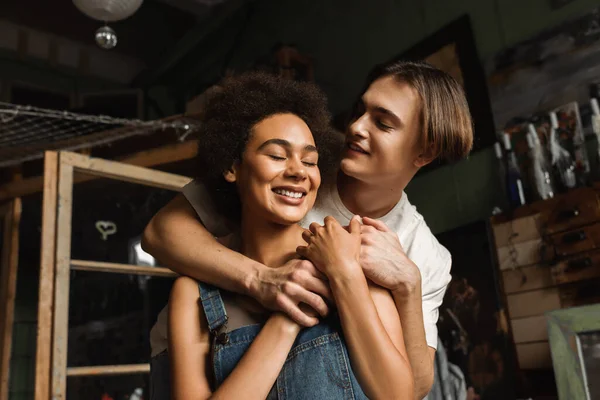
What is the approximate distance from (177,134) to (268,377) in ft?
7.11

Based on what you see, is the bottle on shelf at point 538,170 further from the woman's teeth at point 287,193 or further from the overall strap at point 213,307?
the overall strap at point 213,307

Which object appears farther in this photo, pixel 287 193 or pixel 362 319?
pixel 287 193

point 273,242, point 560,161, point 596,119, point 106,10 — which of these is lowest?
point 273,242

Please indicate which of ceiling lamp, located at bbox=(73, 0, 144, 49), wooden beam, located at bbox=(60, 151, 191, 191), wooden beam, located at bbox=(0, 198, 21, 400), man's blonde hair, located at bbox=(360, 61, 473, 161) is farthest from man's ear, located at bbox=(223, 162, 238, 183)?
wooden beam, located at bbox=(0, 198, 21, 400)

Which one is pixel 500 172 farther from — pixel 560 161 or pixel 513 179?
pixel 560 161

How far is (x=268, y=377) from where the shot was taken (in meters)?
1.04

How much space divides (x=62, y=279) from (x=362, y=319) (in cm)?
171

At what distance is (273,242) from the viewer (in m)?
1.26

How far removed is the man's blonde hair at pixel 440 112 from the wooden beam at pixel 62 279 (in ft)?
4.86

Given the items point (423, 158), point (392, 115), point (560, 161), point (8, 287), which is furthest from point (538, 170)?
point (8, 287)

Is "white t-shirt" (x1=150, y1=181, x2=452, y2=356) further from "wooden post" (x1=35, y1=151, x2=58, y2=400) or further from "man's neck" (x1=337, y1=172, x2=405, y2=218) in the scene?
"wooden post" (x1=35, y1=151, x2=58, y2=400)

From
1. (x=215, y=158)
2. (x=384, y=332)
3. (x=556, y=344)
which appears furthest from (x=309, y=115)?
(x=556, y=344)

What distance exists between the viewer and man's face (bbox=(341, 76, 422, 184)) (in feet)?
5.07

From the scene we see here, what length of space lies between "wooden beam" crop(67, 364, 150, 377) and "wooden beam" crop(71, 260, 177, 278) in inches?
15.8
